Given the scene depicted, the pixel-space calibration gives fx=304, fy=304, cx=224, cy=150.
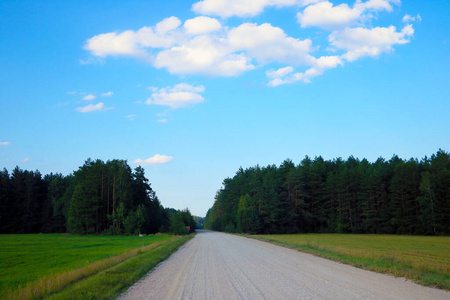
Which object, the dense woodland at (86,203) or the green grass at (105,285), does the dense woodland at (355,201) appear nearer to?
the dense woodland at (86,203)

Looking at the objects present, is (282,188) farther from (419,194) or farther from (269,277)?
(269,277)

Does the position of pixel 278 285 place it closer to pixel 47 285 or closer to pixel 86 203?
pixel 47 285

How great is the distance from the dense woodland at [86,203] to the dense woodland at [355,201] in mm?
21794

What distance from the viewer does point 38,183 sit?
95062 mm

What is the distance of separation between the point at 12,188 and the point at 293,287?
98612mm

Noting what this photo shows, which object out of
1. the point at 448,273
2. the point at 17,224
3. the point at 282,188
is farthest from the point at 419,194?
the point at 17,224

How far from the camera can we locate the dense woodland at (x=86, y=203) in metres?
66.3

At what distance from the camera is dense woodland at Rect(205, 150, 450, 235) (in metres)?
56.7

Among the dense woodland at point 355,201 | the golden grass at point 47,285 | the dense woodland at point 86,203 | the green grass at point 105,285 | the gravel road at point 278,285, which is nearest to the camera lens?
the gravel road at point 278,285

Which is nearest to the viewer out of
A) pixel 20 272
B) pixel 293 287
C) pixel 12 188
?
pixel 293 287

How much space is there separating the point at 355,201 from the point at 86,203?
202ft

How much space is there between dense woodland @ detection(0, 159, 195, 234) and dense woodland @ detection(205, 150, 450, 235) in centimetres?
2179

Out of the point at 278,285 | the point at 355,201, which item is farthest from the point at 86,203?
the point at 278,285

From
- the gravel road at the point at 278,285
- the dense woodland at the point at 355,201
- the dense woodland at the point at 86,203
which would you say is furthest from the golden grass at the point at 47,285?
the dense woodland at the point at 355,201
